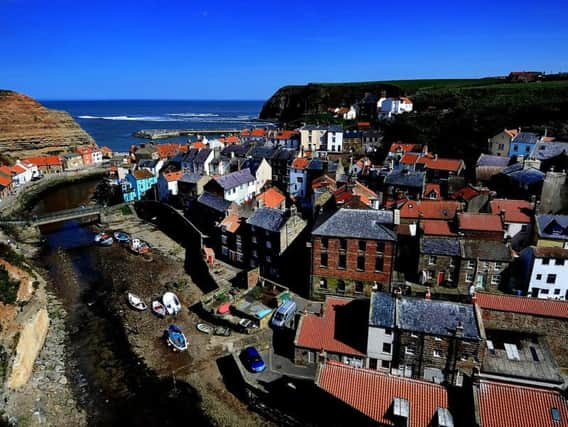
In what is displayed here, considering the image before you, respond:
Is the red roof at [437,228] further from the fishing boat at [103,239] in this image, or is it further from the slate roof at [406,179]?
the fishing boat at [103,239]

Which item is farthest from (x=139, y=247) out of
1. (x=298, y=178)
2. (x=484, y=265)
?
(x=484, y=265)

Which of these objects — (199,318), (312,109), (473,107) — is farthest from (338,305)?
(312,109)

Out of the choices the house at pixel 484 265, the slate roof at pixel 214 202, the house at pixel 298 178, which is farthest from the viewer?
the house at pixel 298 178

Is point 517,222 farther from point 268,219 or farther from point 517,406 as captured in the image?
point 268,219

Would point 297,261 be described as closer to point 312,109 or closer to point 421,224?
point 421,224

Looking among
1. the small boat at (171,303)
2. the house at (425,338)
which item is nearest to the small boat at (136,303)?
the small boat at (171,303)

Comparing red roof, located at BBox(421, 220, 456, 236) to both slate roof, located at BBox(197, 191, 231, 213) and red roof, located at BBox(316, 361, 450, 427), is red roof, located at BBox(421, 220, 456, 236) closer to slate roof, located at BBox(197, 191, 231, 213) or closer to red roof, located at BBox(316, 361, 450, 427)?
red roof, located at BBox(316, 361, 450, 427)
